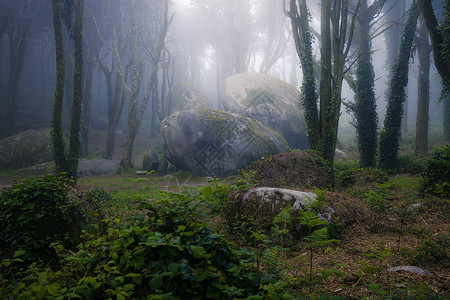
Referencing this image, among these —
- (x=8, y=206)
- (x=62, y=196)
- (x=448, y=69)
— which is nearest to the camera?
(x=8, y=206)

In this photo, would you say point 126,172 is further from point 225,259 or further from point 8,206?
point 225,259

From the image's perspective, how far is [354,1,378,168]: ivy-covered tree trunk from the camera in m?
10.6

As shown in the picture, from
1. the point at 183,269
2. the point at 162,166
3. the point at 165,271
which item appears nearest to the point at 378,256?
the point at 183,269

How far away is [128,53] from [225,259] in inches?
1326

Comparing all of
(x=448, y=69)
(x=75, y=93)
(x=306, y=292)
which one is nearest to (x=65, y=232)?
(x=306, y=292)

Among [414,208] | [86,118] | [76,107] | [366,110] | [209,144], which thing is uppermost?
[86,118]

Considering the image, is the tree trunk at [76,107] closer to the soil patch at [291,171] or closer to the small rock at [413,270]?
the soil patch at [291,171]

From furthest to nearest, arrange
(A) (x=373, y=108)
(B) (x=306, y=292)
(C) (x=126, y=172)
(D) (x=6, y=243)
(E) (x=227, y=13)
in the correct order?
(E) (x=227, y=13)
(C) (x=126, y=172)
(A) (x=373, y=108)
(D) (x=6, y=243)
(B) (x=306, y=292)

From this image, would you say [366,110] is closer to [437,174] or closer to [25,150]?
[437,174]

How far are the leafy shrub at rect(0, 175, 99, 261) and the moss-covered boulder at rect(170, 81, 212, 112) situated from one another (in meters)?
22.7

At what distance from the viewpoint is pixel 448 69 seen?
6430mm

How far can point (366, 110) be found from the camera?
35.5ft

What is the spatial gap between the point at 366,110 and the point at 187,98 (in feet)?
63.0

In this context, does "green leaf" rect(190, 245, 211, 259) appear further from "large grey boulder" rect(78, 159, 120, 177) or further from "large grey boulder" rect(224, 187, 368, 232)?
"large grey boulder" rect(78, 159, 120, 177)
